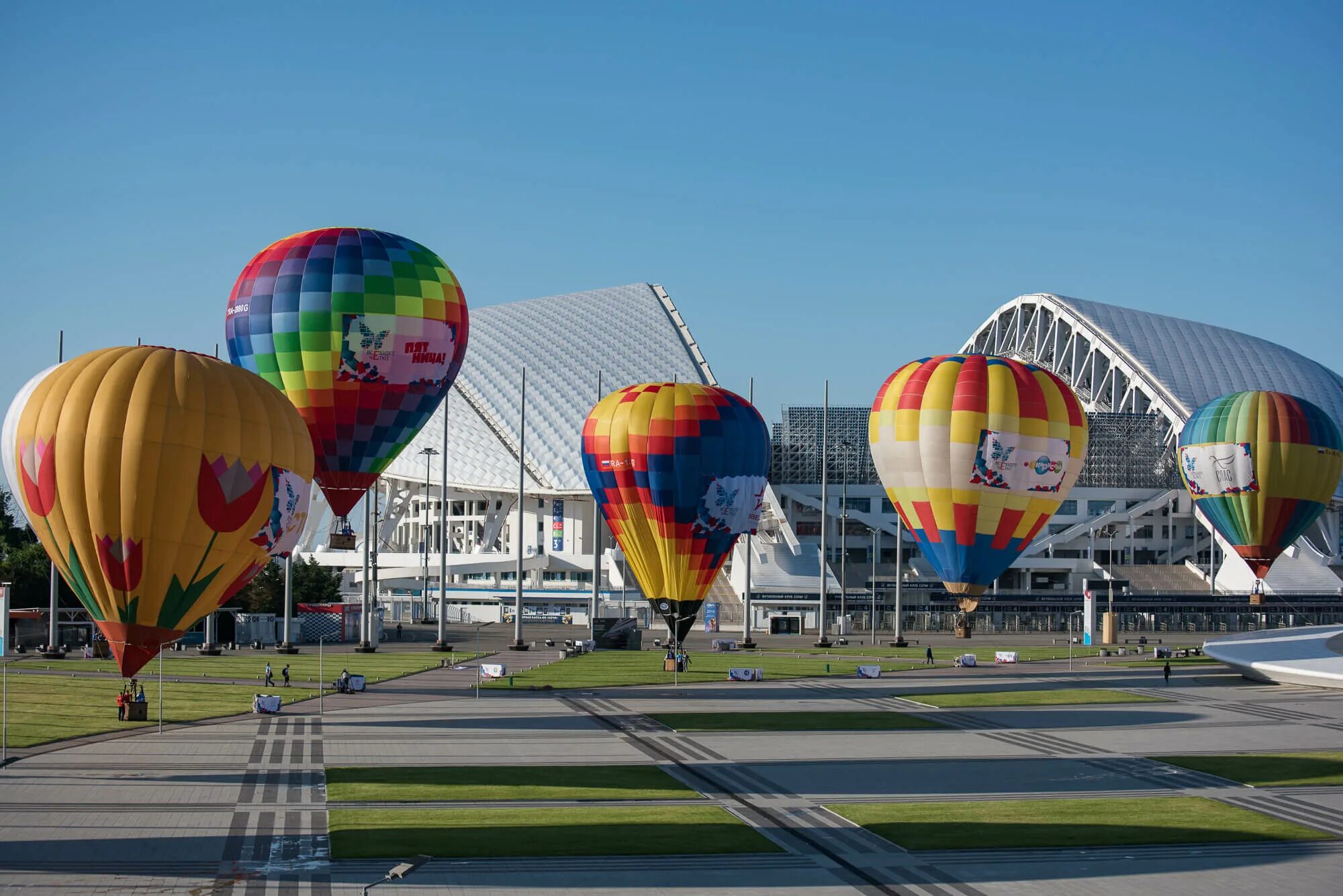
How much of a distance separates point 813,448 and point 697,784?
112m

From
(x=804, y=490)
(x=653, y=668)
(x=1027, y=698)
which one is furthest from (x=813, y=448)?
(x=1027, y=698)

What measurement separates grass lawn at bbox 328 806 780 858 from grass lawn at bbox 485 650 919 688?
1092 inches

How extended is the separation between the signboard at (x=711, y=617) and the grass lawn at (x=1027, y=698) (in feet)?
165

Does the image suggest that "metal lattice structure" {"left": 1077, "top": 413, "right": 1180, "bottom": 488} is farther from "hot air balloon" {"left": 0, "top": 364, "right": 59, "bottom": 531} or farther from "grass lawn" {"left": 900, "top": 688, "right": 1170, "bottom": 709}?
"hot air balloon" {"left": 0, "top": 364, "right": 59, "bottom": 531}

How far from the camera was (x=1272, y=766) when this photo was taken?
129 ft

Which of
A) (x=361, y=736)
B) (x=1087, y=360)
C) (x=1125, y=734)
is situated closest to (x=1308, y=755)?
(x=1125, y=734)

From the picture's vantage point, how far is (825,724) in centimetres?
4794

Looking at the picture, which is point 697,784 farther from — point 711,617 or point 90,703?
point 711,617

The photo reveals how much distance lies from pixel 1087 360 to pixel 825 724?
12293 centimetres

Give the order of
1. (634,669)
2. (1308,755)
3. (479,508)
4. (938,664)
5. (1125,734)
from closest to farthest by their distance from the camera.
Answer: (1308,755) → (1125,734) → (634,669) → (938,664) → (479,508)

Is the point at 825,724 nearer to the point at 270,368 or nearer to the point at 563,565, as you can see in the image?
the point at 270,368

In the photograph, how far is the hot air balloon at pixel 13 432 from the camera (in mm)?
40031

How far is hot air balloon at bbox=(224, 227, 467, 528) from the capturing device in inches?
2329

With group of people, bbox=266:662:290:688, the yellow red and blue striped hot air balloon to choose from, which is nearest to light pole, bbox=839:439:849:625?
the yellow red and blue striped hot air balloon
